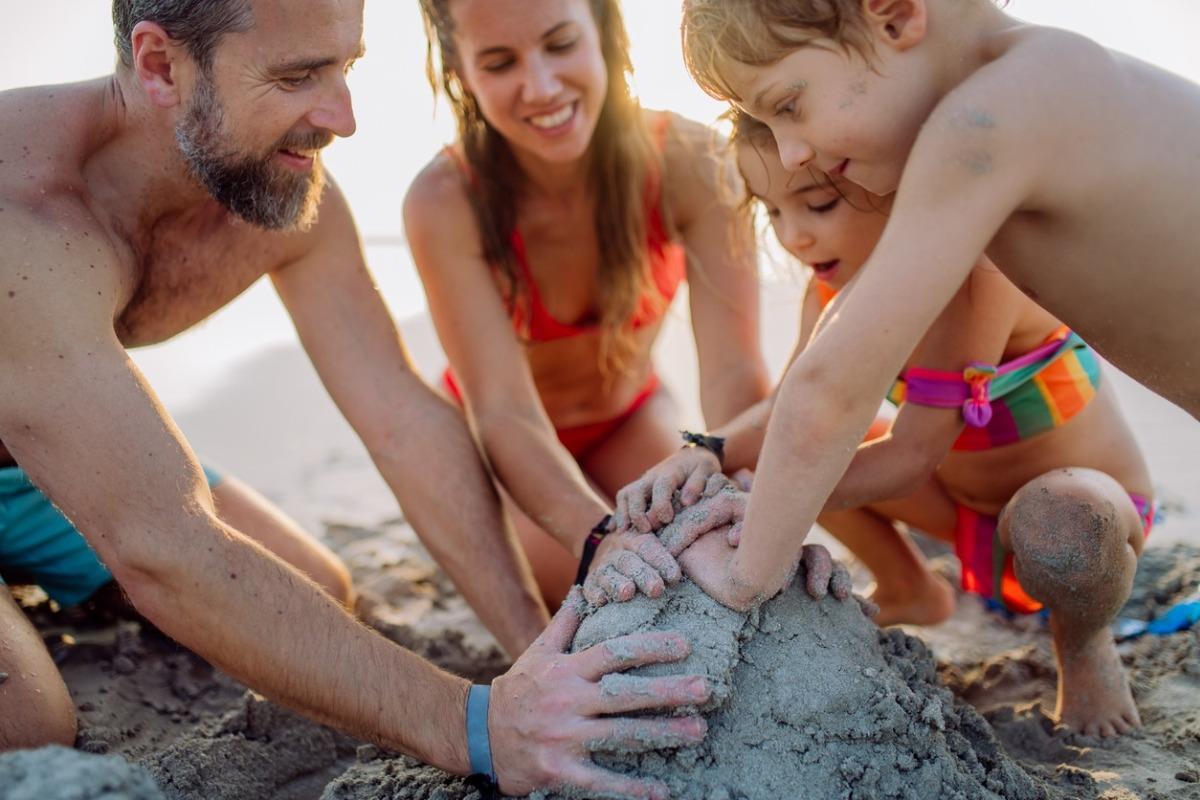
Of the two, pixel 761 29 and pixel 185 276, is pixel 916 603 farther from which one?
pixel 185 276

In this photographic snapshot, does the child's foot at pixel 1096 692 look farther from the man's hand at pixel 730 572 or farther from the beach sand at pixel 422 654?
the man's hand at pixel 730 572

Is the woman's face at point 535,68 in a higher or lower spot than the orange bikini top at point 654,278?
higher

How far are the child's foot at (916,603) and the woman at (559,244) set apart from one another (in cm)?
70

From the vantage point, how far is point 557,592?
335 cm

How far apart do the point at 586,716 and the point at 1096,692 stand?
132 cm

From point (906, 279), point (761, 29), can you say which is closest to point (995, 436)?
point (906, 279)

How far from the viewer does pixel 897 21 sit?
1905 mm

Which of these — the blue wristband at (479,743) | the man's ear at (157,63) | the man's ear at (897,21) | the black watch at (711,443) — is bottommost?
the blue wristband at (479,743)

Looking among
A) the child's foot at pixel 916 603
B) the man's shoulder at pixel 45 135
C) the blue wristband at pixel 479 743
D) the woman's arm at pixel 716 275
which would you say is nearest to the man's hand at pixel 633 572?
the blue wristband at pixel 479 743

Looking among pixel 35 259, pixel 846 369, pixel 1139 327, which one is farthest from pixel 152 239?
pixel 1139 327

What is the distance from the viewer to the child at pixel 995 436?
241cm

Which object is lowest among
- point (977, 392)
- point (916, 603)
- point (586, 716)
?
point (916, 603)

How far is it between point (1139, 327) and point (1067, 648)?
0.93 meters

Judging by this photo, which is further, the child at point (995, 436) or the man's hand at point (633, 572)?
the child at point (995, 436)
